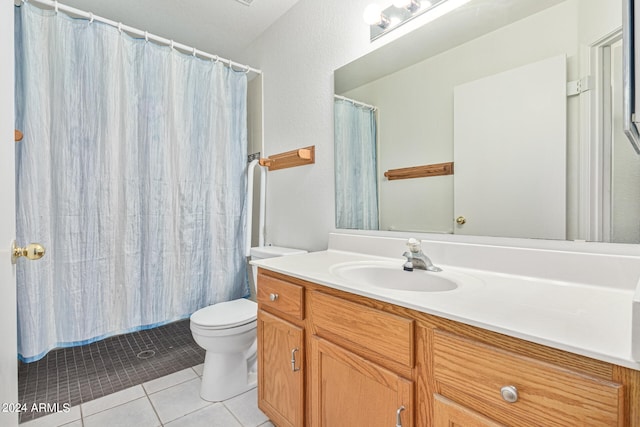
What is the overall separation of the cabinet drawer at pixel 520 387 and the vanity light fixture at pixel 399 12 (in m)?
1.27

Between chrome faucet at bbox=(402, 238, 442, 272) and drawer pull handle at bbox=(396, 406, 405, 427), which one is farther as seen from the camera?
chrome faucet at bbox=(402, 238, 442, 272)

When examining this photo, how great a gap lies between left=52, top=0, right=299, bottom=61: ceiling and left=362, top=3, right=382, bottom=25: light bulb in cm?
69

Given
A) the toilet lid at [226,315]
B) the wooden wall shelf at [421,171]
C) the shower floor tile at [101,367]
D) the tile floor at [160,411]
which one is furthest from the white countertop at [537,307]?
the shower floor tile at [101,367]

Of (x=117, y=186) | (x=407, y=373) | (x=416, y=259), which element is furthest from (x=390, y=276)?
(x=117, y=186)

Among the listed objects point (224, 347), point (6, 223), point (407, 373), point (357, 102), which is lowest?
point (224, 347)

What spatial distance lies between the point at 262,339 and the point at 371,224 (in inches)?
30.2

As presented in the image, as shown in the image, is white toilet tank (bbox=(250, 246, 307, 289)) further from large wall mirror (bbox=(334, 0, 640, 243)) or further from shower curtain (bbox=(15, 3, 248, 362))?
large wall mirror (bbox=(334, 0, 640, 243))

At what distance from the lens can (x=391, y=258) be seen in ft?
4.56

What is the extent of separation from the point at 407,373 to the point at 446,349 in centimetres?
15

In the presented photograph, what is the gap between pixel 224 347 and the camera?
1.59 meters

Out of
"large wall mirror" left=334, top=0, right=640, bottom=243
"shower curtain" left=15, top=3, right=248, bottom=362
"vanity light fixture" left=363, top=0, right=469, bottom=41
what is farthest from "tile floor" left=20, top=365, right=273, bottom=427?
"vanity light fixture" left=363, top=0, right=469, bottom=41

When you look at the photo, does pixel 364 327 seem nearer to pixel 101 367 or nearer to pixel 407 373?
pixel 407 373

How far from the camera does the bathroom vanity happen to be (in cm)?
55

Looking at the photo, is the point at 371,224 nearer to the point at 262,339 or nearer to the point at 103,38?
the point at 262,339
